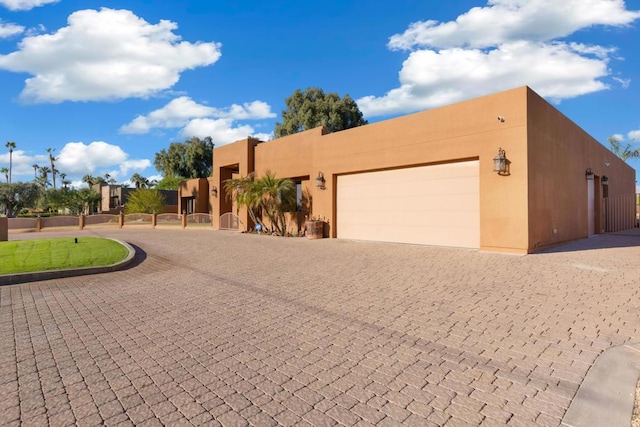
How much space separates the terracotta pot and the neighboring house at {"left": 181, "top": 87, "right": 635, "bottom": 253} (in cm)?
47

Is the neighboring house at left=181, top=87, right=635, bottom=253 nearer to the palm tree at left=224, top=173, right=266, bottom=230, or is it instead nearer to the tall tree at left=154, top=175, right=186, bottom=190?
the palm tree at left=224, top=173, right=266, bottom=230

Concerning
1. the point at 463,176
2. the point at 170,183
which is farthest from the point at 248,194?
the point at 170,183

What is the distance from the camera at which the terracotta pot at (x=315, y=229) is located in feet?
52.0

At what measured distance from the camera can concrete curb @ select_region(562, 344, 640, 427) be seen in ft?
8.04

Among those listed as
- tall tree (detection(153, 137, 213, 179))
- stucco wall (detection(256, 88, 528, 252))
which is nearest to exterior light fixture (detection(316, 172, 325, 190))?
stucco wall (detection(256, 88, 528, 252))

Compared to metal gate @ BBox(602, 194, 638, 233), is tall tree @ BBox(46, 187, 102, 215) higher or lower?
higher

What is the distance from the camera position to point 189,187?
33.3 m

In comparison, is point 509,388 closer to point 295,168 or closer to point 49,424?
point 49,424

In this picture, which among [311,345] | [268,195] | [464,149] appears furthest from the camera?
[268,195]

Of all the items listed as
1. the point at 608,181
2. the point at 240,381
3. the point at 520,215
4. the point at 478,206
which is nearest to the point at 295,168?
the point at 478,206

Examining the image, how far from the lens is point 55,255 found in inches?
373

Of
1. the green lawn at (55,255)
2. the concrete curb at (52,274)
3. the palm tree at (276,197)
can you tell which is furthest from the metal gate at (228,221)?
the concrete curb at (52,274)

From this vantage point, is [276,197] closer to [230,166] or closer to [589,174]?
[230,166]

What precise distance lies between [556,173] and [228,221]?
1762cm
